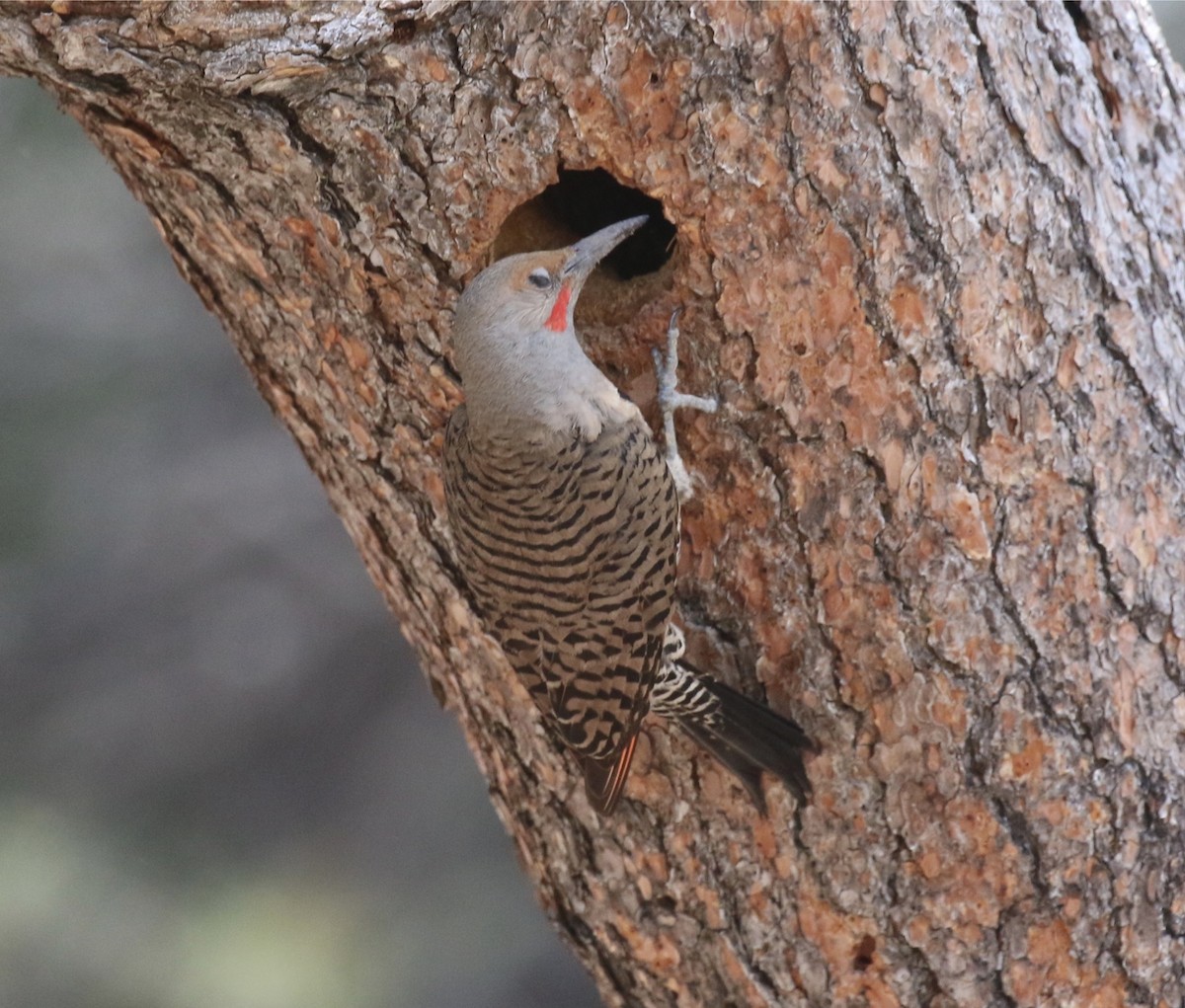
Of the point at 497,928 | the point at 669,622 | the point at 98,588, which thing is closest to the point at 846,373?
the point at 669,622

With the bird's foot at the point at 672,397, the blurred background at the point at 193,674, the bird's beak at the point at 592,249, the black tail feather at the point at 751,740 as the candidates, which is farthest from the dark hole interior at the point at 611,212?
the blurred background at the point at 193,674

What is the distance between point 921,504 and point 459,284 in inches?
36.9

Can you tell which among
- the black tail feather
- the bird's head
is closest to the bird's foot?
the bird's head

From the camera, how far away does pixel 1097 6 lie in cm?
253

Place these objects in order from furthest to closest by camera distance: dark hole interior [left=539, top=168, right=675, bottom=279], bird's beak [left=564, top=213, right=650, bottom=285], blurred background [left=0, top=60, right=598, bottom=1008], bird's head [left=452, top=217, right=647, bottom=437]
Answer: blurred background [left=0, top=60, right=598, bottom=1008] → dark hole interior [left=539, top=168, right=675, bottom=279] → bird's beak [left=564, top=213, right=650, bottom=285] → bird's head [left=452, top=217, right=647, bottom=437]

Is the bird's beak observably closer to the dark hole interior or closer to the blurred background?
the dark hole interior

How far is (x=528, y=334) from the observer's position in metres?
2.59

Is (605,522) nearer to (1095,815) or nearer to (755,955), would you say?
(755,955)

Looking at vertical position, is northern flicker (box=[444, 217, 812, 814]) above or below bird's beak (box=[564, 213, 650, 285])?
below

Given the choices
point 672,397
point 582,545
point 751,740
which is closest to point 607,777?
point 751,740

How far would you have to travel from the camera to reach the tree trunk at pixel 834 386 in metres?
2.22

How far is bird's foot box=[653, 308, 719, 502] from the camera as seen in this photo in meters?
2.41

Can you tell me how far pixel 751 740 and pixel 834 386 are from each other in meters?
0.67

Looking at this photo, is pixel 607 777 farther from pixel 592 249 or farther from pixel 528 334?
pixel 592 249
